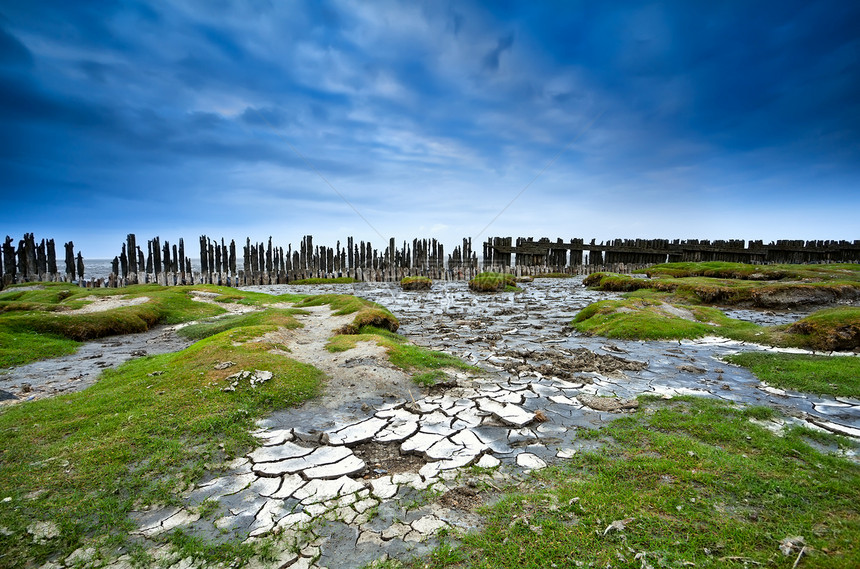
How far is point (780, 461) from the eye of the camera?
3541mm

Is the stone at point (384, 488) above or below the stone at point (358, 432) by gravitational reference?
below

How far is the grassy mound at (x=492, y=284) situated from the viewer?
21.8 metres

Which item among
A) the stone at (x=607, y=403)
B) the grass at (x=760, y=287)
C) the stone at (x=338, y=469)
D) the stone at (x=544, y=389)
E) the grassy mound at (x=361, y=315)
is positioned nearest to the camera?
the stone at (x=338, y=469)

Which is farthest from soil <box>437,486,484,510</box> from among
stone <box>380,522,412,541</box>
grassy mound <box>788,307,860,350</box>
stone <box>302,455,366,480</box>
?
grassy mound <box>788,307,860,350</box>

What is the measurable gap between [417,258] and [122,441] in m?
25.7

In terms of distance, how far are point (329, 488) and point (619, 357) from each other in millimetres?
6207

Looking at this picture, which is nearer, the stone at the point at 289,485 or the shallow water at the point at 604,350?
the stone at the point at 289,485

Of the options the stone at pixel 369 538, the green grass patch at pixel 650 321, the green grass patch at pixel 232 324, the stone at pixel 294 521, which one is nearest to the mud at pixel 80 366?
the green grass patch at pixel 232 324

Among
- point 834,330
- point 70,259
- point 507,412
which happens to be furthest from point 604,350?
point 70,259

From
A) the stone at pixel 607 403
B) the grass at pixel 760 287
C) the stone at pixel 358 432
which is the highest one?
the grass at pixel 760 287

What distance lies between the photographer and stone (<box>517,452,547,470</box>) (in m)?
3.75

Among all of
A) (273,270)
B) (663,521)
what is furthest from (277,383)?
(273,270)

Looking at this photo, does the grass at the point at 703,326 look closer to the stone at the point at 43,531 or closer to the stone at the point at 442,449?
the stone at the point at 442,449

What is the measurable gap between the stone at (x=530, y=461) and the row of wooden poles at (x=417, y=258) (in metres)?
25.0
